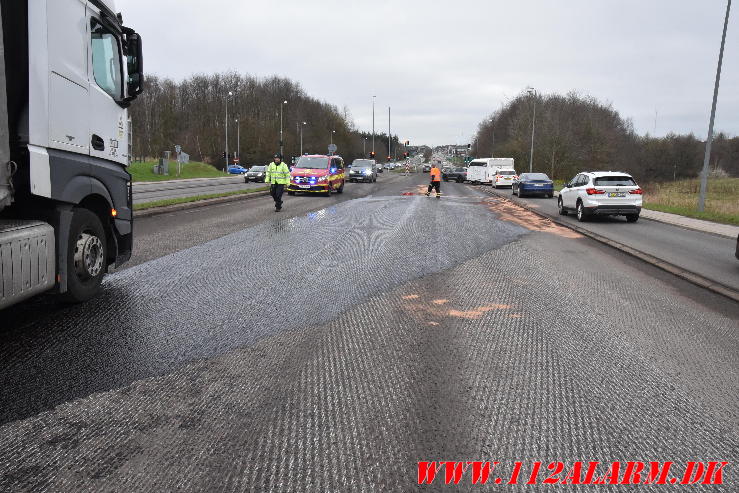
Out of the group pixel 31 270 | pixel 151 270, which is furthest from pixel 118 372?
pixel 151 270

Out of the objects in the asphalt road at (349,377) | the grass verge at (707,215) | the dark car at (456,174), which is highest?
the dark car at (456,174)

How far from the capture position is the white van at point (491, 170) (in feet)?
134

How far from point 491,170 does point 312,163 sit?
72.6 feet

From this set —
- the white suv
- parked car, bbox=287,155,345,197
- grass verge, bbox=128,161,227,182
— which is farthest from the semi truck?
grass verge, bbox=128,161,227,182

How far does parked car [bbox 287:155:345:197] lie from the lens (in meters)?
26.7

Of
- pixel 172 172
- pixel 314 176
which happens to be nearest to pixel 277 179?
pixel 314 176

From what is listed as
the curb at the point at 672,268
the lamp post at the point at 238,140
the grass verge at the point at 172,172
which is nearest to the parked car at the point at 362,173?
the grass verge at the point at 172,172

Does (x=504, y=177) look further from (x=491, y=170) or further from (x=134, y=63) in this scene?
(x=134, y=63)

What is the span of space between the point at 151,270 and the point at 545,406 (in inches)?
236

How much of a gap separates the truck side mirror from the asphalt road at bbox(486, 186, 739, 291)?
8.36 metres

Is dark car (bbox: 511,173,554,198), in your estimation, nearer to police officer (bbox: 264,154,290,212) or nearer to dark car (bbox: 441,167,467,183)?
police officer (bbox: 264,154,290,212)

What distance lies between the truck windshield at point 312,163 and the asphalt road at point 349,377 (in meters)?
19.9

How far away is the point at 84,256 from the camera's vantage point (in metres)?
5.84

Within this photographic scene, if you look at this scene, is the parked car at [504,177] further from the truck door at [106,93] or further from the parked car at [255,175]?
the truck door at [106,93]
